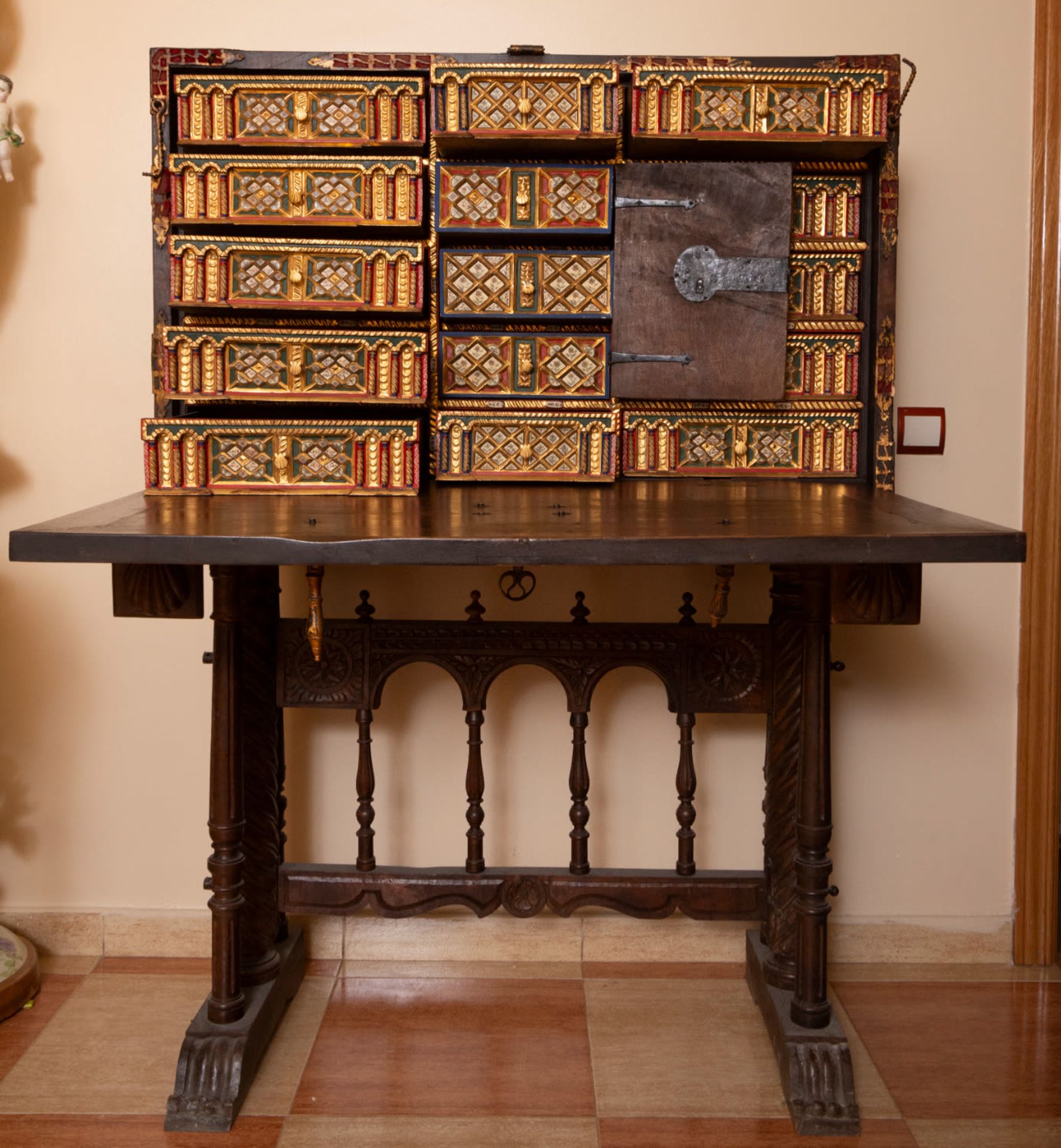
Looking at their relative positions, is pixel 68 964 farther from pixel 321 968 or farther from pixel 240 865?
pixel 240 865

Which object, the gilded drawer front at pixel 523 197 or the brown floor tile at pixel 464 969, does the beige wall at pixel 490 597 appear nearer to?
the brown floor tile at pixel 464 969

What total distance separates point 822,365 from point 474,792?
1157 millimetres

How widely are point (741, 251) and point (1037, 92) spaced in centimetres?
85

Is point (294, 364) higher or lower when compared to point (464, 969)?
higher

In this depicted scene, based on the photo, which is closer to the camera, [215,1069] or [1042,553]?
[215,1069]

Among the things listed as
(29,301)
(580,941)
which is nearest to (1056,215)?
(580,941)

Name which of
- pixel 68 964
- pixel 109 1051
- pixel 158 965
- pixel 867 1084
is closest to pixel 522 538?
pixel 867 1084

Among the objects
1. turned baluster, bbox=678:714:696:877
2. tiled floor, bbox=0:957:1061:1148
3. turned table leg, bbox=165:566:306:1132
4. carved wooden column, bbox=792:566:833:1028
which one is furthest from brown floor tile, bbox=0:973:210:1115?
carved wooden column, bbox=792:566:833:1028

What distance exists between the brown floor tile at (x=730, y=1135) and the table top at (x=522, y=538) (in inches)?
42.5

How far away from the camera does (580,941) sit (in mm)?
2678

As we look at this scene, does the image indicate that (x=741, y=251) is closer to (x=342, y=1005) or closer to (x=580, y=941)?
(x=580, y=941)

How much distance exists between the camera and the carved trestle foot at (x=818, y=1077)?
2025mm

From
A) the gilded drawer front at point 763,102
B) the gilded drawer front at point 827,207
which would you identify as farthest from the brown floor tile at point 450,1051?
the gilded drawer front at point 763,102

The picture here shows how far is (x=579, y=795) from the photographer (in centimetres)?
244
